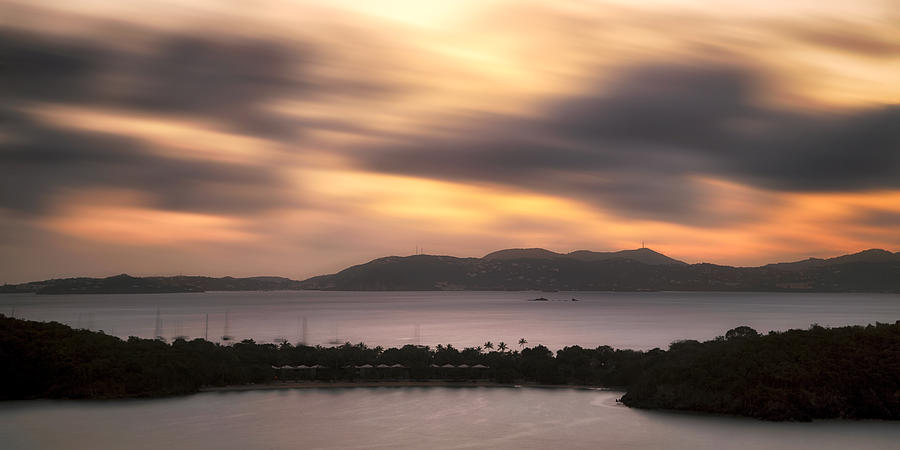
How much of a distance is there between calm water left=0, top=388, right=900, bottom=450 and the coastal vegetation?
1413 millimetres

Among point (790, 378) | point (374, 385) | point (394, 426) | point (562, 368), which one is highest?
point (790, 378)

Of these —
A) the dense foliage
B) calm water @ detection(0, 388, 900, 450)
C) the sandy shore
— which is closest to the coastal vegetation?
the dense foliage

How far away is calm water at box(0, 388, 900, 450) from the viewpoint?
111 feet

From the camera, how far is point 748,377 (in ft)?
132

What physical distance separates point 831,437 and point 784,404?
12.4 ft

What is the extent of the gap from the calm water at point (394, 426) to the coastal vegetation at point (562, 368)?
4.63 feet

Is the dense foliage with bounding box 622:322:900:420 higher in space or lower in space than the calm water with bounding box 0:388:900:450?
higher

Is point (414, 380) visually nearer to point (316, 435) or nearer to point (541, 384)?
point (541, 384)

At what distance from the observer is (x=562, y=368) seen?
53.7m

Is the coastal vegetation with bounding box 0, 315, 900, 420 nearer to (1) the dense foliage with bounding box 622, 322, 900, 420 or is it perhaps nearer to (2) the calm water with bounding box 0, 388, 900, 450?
(1) the dense foliage with bounding box 622, 322, 900, 420

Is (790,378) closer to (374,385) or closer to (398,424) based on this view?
(398,424)

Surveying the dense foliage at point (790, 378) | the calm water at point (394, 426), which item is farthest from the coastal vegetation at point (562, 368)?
the calm water at point (394, 426)

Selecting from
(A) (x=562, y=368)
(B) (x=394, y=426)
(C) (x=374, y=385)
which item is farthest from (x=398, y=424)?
(A) (x=562, y=368)

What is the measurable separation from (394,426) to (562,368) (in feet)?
62.3
